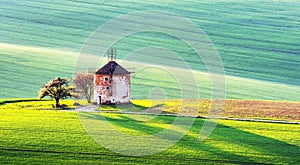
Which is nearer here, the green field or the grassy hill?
the green field

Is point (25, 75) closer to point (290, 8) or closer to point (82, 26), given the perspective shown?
point (82, 26)

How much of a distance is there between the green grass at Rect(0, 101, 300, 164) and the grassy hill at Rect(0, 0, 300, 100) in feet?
62.8

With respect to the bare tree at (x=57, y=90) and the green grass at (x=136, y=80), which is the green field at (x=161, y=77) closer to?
the green grass at (x=136, y=80)

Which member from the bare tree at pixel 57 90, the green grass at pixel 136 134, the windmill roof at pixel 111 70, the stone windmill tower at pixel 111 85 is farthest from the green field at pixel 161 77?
the windmill roof at pixel 111 70

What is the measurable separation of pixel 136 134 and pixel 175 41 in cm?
4795

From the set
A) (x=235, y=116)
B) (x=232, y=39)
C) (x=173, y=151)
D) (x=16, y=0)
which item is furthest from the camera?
(x=16, y=0)

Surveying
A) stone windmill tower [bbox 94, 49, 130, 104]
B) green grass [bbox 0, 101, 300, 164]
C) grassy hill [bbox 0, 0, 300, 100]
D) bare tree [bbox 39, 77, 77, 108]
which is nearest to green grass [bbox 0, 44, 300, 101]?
grassy hill [bbox 0, 0, 300, 100]

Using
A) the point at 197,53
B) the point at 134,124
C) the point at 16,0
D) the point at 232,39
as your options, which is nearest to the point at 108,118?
the point at 134,124

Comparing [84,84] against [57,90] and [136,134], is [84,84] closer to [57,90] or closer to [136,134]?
[57,90]

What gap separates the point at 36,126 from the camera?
3850cm

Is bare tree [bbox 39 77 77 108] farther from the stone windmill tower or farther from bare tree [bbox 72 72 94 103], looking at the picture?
the stone windmill tower

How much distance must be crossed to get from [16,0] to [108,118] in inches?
2576

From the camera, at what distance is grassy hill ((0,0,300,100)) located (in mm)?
65812

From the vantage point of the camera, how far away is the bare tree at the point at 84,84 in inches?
1966
